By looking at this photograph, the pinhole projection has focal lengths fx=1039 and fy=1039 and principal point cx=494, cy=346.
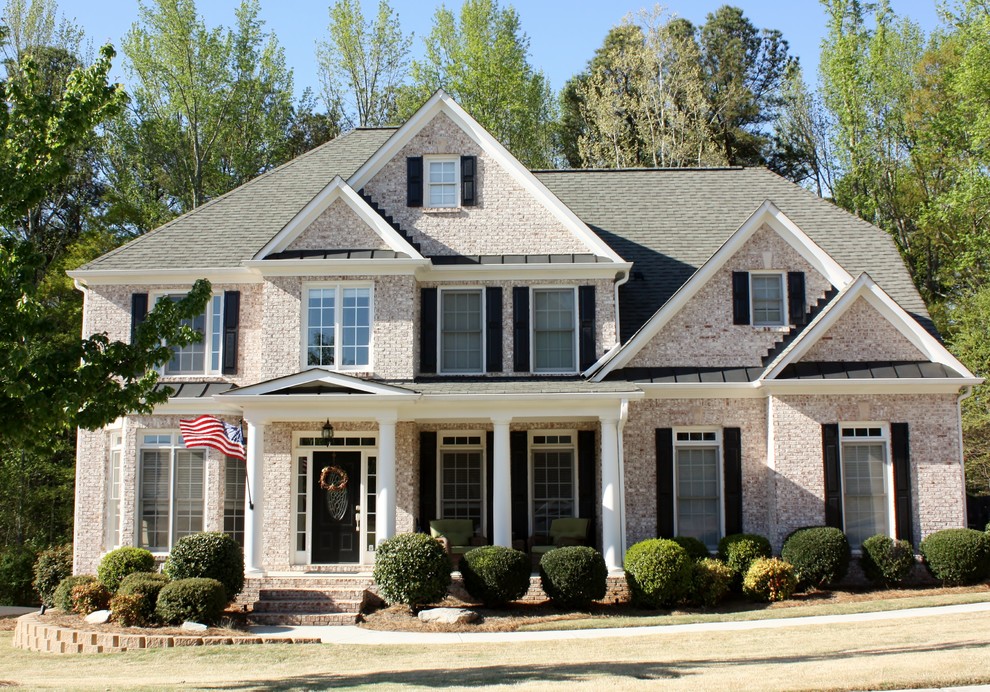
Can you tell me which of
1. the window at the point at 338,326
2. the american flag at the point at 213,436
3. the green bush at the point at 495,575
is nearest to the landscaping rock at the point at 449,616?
the green bush at the point at 495,575

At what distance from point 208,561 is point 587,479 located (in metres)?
7.59

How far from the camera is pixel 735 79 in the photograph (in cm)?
4747

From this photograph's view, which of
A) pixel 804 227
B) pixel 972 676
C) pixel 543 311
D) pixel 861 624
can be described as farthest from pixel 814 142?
pixel 972 676

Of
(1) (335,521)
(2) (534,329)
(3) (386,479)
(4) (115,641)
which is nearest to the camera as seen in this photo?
(4) (115,641)

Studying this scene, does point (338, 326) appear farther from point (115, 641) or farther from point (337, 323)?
point (115, 641)

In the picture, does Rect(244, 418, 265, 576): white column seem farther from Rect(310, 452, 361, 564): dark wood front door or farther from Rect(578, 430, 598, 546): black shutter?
Rect(578, 430, 598, 546): black shutter

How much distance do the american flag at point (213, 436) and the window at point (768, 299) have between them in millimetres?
10534

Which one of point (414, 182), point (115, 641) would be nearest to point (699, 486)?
point (414, 182)

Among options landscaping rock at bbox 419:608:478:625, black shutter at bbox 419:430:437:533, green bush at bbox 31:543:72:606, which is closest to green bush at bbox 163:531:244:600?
landscaping rock at bbox 419:608:478:625

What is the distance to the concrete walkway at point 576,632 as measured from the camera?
15.5 metres

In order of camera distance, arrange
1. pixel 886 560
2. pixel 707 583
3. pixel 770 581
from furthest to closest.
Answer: pixel 886 560 < pixel 770 581 < pixel 707 583

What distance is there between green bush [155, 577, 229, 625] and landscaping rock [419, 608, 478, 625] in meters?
3.37

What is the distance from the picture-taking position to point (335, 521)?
20812 mm

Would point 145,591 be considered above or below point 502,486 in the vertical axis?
below
